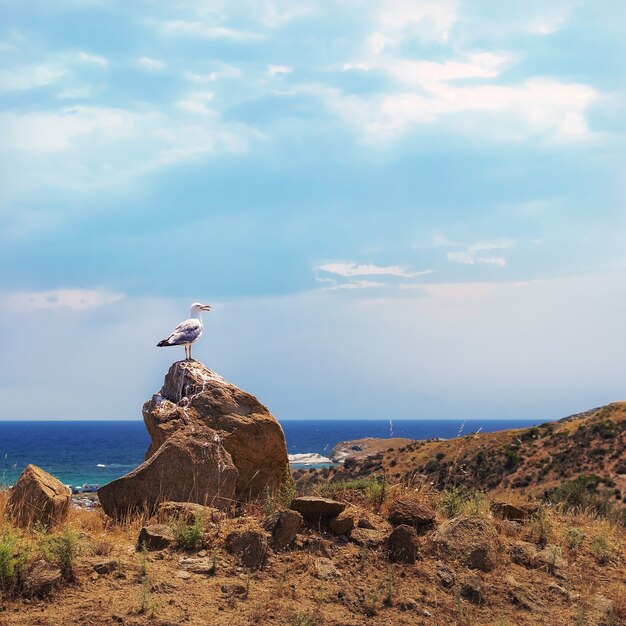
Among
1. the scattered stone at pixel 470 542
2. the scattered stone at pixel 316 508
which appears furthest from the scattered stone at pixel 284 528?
the scattered stone at pixel 470 542

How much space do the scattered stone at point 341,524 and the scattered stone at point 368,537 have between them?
11 cm

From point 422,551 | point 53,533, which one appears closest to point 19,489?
point 53,533

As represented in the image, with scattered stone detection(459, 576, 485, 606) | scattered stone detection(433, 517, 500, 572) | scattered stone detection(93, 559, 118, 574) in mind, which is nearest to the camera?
scattered stone detection(93, 559, 118, 574)

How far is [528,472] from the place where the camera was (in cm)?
5012

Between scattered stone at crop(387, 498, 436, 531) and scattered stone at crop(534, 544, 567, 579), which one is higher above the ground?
scattered stone at crop(387, 498, 436, 531)

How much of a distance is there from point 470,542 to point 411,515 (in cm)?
96

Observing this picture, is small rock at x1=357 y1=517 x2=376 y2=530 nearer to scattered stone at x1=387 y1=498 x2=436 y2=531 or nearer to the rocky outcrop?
scattered stone at x1=387 y1=498 x2=436 y2=531

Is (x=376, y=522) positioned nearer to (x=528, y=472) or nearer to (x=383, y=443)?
(x=528, y=472)

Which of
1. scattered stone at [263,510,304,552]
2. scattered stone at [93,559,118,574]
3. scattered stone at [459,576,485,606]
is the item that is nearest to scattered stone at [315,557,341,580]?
scattered stone at [263,510,304,552]

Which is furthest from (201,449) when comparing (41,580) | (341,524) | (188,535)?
(41,580)

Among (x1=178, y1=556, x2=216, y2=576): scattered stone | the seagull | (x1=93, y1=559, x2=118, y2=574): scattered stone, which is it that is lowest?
(x1=178, y1=556, x2=216, y2=576): scattered stone

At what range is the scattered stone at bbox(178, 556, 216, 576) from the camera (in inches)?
338

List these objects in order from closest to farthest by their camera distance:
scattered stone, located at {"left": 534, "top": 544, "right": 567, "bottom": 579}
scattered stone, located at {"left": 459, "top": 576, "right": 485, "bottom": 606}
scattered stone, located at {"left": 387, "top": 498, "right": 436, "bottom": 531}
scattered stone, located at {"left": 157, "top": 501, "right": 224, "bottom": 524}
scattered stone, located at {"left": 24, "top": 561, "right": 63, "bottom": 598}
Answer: scattered stone, located at {"left": 24, "top": 561, "right": 63, "bottom": 598}, scattered stone, located at {"left": 459, "top": 576, "right": 485, "bottom": 606}, scattered stone, located at {"left": 157, "top": 501, "right": 224, "bottom": 524}, scattered stone, located at {"left": 534, "top": 544, "right": 567, "bottom": 579}, scattered stone, located at {"left": 387, "top": 498, "right": 436, "bottom": 531}

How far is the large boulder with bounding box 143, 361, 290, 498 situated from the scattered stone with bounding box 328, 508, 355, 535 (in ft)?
7.18
